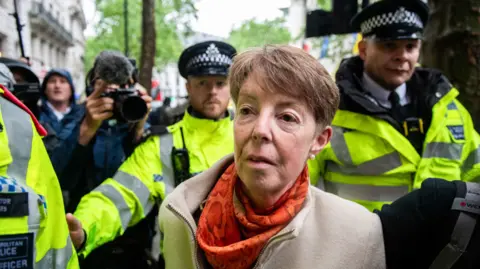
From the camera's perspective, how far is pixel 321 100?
159cm

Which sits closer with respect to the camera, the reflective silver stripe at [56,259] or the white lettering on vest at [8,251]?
the white lettering on vest at [8,251]

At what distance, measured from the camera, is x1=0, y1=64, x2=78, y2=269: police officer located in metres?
1.44

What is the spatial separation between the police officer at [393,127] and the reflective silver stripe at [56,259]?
1.43 m

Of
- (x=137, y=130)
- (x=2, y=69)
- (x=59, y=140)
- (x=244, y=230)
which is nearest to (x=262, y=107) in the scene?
(x=244, y=230)

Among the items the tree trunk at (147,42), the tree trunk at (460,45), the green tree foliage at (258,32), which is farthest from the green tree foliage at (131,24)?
the green tree foliage at (258,32)

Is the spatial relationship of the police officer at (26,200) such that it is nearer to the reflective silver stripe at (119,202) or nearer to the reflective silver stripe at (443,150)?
the reflective silver stripe at (119,202)

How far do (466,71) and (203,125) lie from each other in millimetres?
2017

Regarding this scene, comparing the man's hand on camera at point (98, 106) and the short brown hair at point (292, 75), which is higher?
the short brown hair at point (292, 75)

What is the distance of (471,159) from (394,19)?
0.88 meters

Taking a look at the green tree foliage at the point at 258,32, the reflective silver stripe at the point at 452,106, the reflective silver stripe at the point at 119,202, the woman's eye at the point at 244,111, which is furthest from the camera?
the green tree foliage at the point at 258,32

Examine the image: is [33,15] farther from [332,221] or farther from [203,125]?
[332,221]

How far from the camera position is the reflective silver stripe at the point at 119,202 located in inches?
90.7

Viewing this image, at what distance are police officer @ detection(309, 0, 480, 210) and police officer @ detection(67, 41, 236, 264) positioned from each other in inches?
24.9

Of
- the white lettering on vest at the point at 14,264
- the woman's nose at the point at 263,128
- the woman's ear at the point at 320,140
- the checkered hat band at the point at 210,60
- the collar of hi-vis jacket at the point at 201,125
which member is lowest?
the white lettering on vest at the point at 14,264
